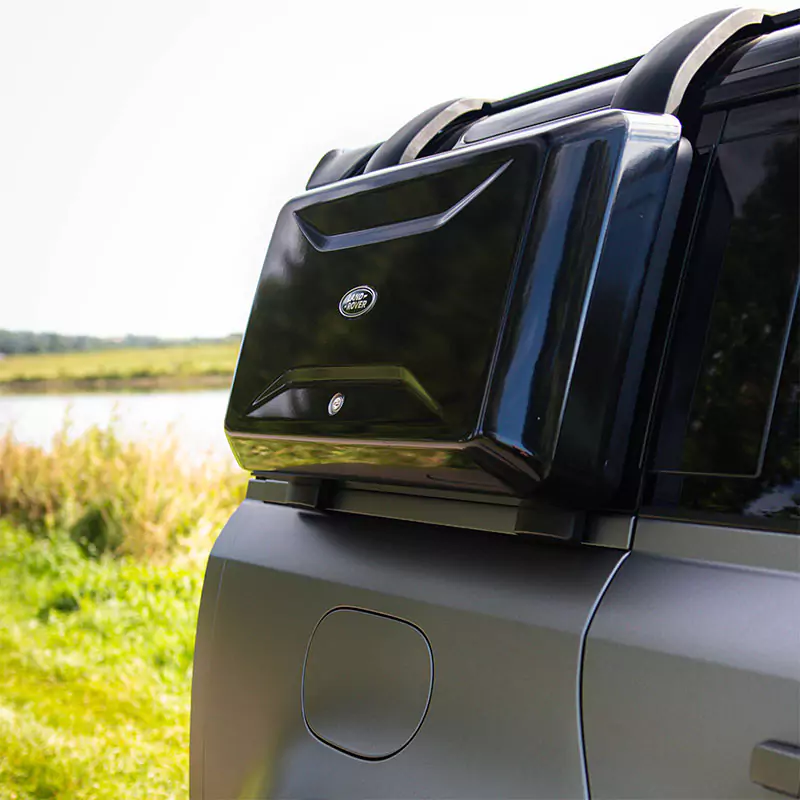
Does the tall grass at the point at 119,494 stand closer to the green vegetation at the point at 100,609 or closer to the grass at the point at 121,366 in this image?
the green vegetation at the point at 100,609

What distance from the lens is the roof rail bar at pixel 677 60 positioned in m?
1.59

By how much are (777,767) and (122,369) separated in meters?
9.89

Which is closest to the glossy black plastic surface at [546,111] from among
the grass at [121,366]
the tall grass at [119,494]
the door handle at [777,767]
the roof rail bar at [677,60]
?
the roof rail bar at [677,60]

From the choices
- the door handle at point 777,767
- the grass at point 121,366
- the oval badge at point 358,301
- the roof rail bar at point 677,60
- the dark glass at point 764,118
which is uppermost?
the roof rail bar at point 677,60

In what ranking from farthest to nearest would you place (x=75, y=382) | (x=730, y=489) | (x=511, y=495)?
(x=75, y=382), (x=511, y=495), (x=730, y=489)

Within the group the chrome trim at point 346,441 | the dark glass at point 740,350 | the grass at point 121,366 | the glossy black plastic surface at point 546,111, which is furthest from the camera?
the grass at point 121,366

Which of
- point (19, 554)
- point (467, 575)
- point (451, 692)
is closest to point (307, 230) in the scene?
point (467, 575)

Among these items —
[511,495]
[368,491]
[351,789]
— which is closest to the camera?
[511,495]

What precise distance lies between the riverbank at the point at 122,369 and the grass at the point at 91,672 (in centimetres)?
270

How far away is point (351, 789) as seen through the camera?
67.7 inches

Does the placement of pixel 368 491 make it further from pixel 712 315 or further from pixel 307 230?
pixel 712 315

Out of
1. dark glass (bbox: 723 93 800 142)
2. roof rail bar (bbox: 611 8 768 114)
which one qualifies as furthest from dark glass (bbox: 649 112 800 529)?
roof rail bar (bbox: 611 8 768 114)

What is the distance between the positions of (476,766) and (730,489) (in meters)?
0.57

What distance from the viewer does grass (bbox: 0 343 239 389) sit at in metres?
10.2
